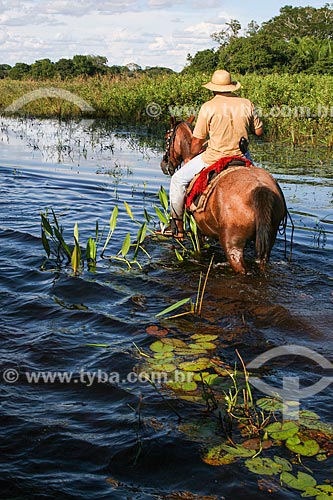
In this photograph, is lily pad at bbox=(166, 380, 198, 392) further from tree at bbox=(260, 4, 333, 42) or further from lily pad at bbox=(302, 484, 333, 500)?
tree at bbox=(260, 4, 333, 42)

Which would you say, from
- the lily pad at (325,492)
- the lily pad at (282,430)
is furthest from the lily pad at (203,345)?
the lily pad at (325,492)

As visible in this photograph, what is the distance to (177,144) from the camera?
8406 millimetres

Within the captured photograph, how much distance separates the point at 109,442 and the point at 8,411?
74 cm

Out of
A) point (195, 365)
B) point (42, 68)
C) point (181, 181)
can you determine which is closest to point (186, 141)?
point (181, 181)

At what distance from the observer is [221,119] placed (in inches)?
256

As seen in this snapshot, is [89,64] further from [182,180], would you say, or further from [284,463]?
[284,463]

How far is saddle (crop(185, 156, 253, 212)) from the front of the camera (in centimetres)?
639

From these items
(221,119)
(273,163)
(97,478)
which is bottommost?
(97,478)

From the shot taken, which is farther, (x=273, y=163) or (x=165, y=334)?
(x=273, y=163)

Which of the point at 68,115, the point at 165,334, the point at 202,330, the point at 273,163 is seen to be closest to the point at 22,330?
the point at 165,334

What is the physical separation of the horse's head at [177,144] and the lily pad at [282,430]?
17.0ft

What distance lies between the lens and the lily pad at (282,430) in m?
3.53

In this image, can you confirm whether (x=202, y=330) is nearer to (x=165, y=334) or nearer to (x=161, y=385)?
(x=165, y=334)

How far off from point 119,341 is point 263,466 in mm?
1976
